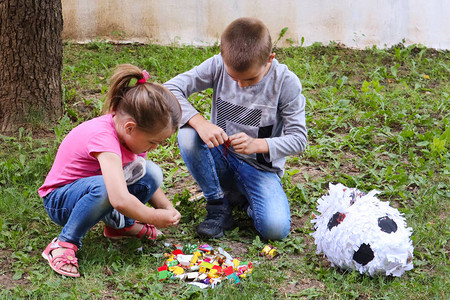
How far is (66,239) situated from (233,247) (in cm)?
94

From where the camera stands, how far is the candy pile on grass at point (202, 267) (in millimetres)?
2824

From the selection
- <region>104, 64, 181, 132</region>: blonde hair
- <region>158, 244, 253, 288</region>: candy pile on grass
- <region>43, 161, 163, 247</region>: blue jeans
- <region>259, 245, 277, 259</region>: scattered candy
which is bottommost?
<region>259, 245, 277, 259</region>: scattered candy

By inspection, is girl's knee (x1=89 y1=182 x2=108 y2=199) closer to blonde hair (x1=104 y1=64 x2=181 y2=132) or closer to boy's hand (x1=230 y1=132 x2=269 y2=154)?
blonde hair (x1=104 y1=64 x2=181 y2=132)

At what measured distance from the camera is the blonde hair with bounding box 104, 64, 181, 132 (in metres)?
2.72

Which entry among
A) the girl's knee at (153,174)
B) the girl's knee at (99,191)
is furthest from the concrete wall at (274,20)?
the girl's knee at (99,191)

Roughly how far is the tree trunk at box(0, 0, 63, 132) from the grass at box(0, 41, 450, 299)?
173 mm

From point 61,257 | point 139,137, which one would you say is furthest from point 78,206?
point 139,137

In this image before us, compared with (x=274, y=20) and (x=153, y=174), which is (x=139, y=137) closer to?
(x=153, y=174)

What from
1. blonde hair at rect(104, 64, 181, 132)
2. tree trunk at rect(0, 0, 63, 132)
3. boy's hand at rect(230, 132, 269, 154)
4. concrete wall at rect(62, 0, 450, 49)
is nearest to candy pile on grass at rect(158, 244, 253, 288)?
boy's hand at rect(230, 132, 269, 154)

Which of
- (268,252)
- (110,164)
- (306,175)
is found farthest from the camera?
(306,175)

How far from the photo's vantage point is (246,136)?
10.3 feet

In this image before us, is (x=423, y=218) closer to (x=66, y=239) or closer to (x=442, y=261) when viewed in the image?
(x=442, y=261)

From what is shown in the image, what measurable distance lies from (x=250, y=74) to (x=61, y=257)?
1365 mm

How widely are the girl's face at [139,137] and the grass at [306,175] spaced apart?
1.98 ft
